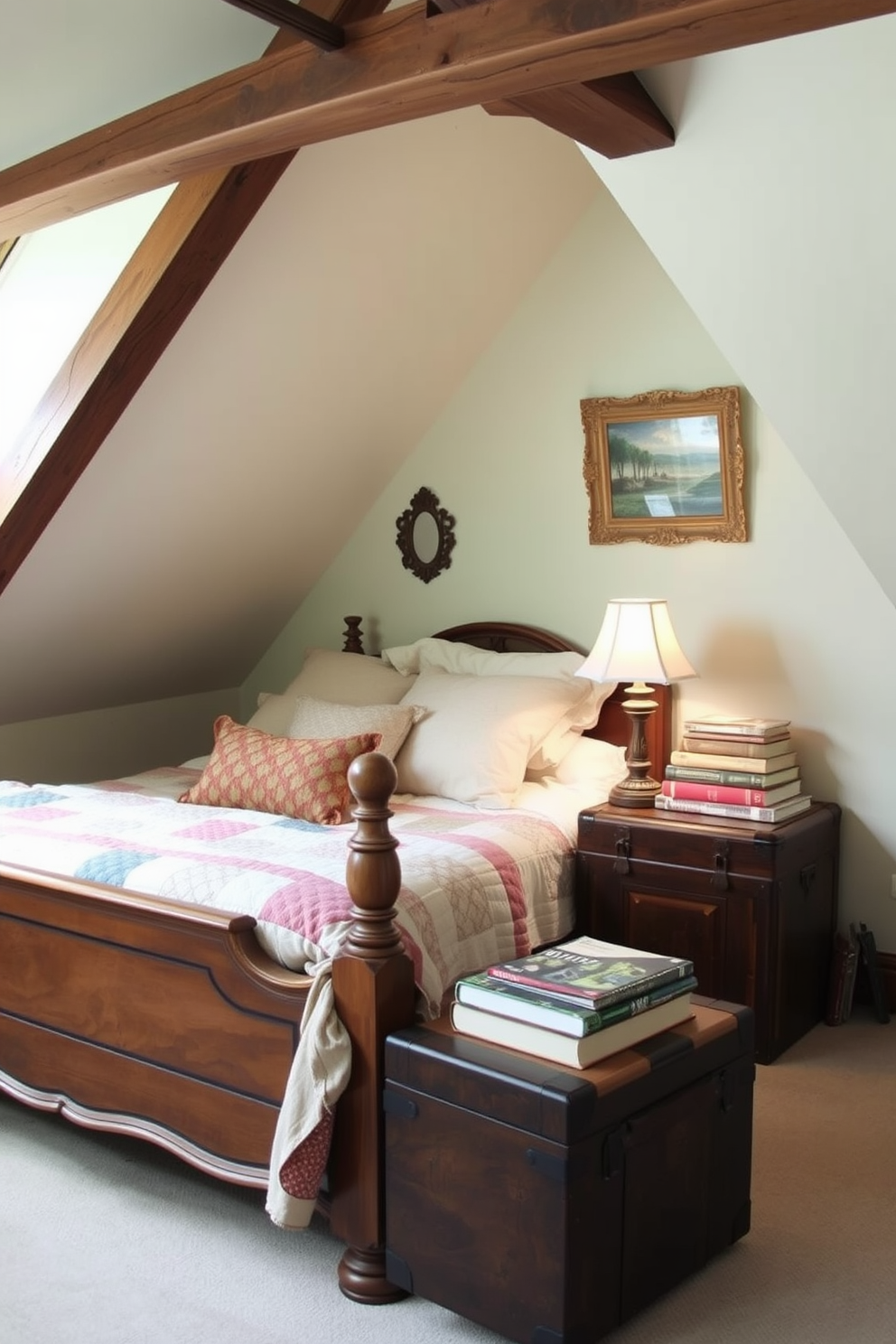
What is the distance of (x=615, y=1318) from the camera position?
7.41 ft

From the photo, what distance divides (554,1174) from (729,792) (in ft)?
5.43

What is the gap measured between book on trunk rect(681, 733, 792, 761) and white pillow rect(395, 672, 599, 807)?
1.40ft

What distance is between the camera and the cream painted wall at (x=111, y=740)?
468 centimetres

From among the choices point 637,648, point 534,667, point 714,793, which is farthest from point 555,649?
point 714,793

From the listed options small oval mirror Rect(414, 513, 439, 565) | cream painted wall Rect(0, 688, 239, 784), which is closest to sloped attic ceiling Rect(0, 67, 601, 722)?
cream painted wall Rect(0, 688, 239, 784)

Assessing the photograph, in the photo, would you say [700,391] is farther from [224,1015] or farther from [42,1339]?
[42,1339]

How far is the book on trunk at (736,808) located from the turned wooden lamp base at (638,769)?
0.04m

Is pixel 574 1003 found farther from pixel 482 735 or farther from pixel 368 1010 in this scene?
pixel 482 735

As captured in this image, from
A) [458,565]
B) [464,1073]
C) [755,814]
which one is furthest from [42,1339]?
[458,565]

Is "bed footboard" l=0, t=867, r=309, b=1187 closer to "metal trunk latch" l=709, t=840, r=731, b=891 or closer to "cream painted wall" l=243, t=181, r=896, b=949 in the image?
"metal trunk latch" l=709, t=840, r=731, b=891

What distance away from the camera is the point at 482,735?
3.80 metres

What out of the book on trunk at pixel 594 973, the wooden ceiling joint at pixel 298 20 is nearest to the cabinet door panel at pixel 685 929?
the book on trunk at pixel 594 973

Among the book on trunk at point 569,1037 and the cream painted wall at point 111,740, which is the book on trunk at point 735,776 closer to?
the book on trunk at point 569,1037

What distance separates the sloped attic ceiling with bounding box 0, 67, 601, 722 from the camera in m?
3.59
